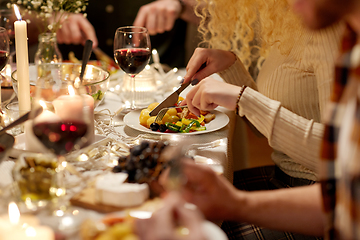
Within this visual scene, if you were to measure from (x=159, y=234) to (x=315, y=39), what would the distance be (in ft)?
2.67

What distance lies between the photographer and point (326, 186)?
62cm

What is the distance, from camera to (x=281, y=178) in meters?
1.25

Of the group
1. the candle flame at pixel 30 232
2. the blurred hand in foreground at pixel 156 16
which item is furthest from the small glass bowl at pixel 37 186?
the blurred hand in foreground at pixel 156 16

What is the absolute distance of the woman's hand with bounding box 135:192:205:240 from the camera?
0.46m

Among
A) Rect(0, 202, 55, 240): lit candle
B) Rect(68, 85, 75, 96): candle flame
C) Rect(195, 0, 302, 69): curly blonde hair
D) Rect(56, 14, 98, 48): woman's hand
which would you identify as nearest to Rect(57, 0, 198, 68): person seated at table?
Rect(56, 14, 98, 48): woman's hand

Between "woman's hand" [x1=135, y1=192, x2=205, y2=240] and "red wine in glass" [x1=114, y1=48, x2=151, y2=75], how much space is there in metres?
0.87

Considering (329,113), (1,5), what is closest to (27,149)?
(329,113)

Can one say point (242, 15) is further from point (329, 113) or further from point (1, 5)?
point (1, 5)

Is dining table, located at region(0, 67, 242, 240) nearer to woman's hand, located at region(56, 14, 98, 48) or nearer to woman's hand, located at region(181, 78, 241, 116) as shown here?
woman's hand, located at region(181, 78, 241, 116)

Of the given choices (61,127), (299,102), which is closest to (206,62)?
(299,102)

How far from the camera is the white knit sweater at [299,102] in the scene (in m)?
0.98

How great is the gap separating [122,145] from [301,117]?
52cm

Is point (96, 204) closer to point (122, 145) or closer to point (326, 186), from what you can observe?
point (122, 145)

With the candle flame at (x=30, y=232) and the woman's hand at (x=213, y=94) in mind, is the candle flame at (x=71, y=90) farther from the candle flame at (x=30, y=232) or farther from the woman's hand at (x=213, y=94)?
the woman's hand at (x=213, y=94)
